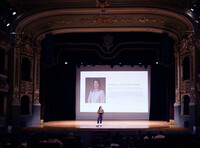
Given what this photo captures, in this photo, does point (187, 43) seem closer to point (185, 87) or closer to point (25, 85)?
point (185, 87)

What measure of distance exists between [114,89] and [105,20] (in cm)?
658

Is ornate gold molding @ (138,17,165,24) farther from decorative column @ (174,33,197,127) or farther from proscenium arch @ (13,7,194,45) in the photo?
decorative column @ (174,33,197,127)

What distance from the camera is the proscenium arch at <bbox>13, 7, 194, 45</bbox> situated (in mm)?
17531

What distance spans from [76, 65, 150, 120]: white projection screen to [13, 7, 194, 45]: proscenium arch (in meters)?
4.41

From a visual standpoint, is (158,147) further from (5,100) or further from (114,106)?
(114,106)

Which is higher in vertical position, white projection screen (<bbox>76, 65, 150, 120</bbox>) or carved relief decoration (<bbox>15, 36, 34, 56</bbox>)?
carved relief decoration (<bbox>15, 36, 34, 56</bbox>)

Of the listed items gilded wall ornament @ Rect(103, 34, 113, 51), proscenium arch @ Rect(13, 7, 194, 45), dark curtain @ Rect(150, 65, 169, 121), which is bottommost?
dark curtain @ Rect(150, 65, 169, 121)

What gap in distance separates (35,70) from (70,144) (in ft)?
36.6

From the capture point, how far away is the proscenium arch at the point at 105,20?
690 inches

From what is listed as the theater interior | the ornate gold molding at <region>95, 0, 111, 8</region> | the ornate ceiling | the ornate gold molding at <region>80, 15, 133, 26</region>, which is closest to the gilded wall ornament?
the theater interior

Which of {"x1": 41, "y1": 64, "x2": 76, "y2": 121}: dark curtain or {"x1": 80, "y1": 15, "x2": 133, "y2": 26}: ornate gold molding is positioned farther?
{"x1": 41, "y1": 64, "x2": 76, "y2": 121}: dark curtain

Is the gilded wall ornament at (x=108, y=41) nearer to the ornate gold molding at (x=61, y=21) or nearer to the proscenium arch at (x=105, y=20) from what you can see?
the proscenium arch at (x=105, y=20)

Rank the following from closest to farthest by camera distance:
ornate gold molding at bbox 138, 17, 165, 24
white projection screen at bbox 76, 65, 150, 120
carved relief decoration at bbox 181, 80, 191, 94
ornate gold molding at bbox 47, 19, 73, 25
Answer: carved relief decoration at bbox 181, 80, 191, 94 < ornate gold molding at bbox 138, 17, 165, 24 < ornate gold molding at bbox 47, 19, 73, 25 < white projection screen at bbox 76, 65, 150, 120

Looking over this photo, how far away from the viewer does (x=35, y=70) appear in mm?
20453
